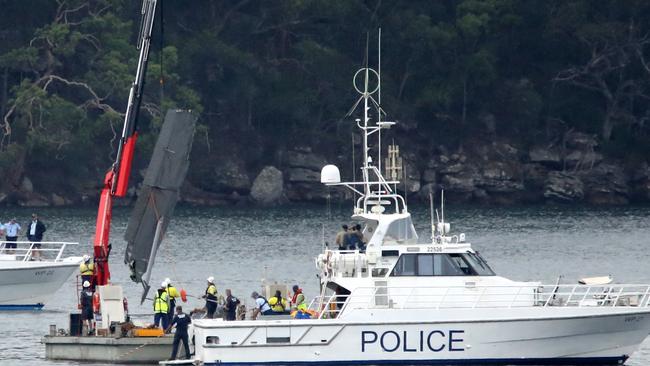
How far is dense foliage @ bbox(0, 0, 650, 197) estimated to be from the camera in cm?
11969

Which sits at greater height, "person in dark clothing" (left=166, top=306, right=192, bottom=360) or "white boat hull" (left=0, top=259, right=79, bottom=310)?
"white boat hull" (left=0, top=259, right=79, bottom=310)

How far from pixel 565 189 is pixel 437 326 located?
246 ft

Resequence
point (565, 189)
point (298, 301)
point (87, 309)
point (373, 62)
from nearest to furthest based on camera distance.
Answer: point (298, 301) → point (87, 309) → point (565, 189) → point (373, 62)

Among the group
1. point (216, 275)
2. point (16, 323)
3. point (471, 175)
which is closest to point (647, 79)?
point (471, 175)

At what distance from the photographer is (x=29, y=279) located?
195 feet

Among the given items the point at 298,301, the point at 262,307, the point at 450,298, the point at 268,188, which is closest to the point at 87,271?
the point at 262,307

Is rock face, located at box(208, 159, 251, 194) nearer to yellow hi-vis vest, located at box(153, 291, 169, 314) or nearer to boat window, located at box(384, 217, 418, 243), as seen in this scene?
yellow hi-vis vest, located at box(153, 291, 169, 314)

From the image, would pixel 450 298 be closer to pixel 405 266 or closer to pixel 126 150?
pixel 405 266

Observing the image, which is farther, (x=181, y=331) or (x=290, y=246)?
(x=290, y=246)

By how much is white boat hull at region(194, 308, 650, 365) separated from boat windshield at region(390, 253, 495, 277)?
136cm

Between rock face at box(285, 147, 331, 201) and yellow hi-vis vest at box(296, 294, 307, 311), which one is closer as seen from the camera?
yellow hi-vis vest at box(296, 294, 307, 311)

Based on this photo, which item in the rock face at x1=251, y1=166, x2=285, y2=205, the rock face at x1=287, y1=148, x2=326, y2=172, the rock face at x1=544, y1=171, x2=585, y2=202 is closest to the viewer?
the rock face at x1=251, y1=166, x2=285, y2=205

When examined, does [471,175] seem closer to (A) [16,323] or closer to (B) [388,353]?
(A) [16,323]

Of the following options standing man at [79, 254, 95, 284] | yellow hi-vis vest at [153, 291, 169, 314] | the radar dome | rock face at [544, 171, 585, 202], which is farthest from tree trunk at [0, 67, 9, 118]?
the radar dome
